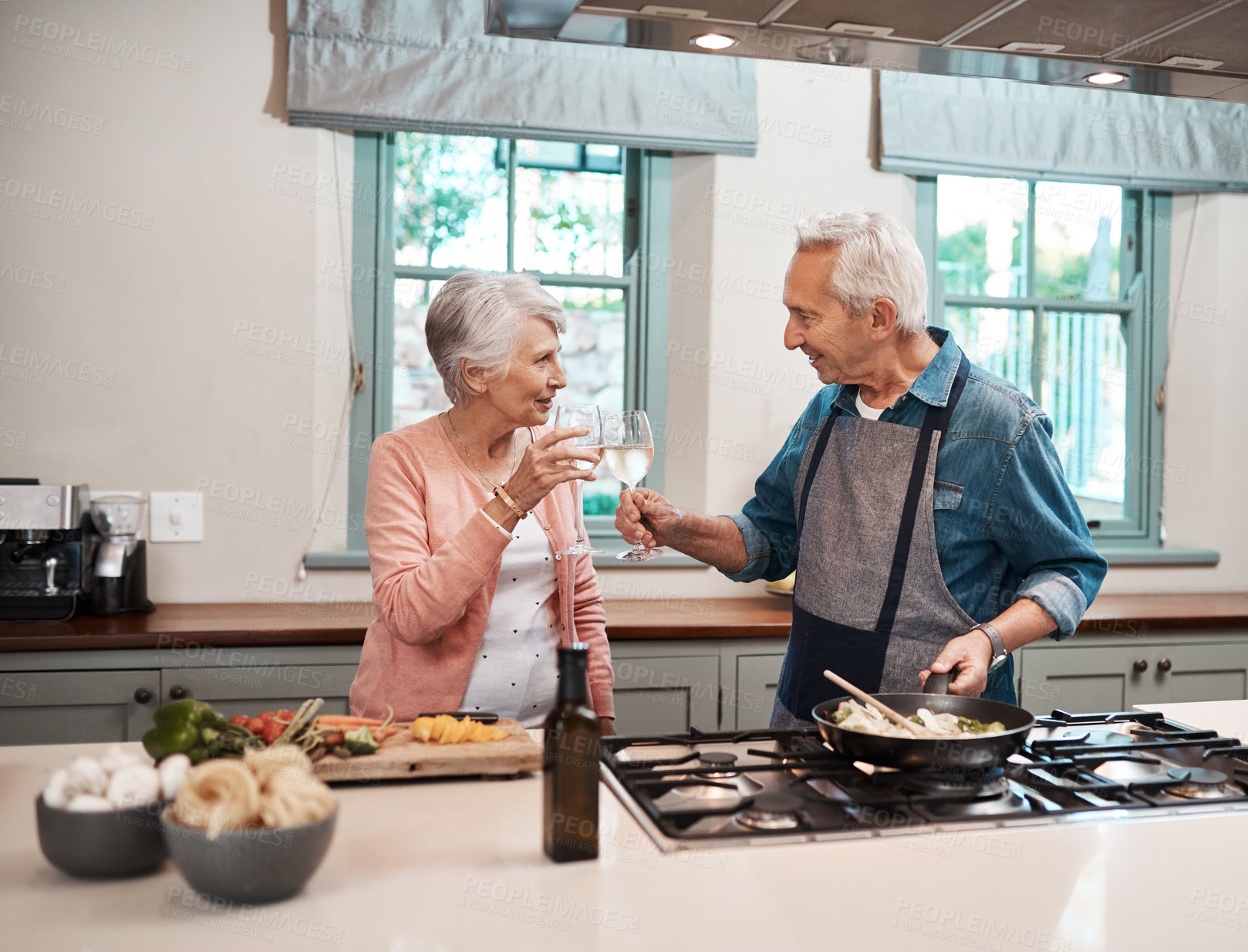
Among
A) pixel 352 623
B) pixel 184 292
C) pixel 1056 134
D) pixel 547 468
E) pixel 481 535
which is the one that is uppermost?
pixel 1056 134

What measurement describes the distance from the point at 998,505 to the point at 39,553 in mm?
2286

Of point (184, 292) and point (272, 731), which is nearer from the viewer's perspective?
point (272, 731)

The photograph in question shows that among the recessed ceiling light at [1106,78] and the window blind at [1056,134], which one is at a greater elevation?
the window blind at [1056,134]

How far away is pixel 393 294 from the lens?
334cm

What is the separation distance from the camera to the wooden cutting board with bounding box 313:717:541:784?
1.35 meters

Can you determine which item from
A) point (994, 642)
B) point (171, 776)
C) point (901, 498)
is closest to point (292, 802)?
point (171, 776)

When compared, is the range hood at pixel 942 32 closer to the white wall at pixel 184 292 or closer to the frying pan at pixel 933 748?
the frying pan at pixel 933 748

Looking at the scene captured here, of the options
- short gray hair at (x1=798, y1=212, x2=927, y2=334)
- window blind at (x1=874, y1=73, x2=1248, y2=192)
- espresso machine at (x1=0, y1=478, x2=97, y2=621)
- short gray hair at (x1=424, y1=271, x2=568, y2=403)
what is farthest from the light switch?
window blind at (x1=874, y1=73, x2=1248, y2=192)

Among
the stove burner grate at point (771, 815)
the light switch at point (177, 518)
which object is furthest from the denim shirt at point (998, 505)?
the light switch at point (177, 518)

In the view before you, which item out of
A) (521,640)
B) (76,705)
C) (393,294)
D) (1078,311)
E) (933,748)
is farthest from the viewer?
(1078,311)

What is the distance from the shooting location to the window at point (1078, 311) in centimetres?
375

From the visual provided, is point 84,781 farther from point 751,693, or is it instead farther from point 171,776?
point 751,693

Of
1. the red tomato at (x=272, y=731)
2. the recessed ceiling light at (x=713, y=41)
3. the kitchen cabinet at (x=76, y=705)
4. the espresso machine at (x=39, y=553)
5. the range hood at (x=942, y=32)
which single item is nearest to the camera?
the red tomato at (x=272, y=731)

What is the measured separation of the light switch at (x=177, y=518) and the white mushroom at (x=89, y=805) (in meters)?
2.17
